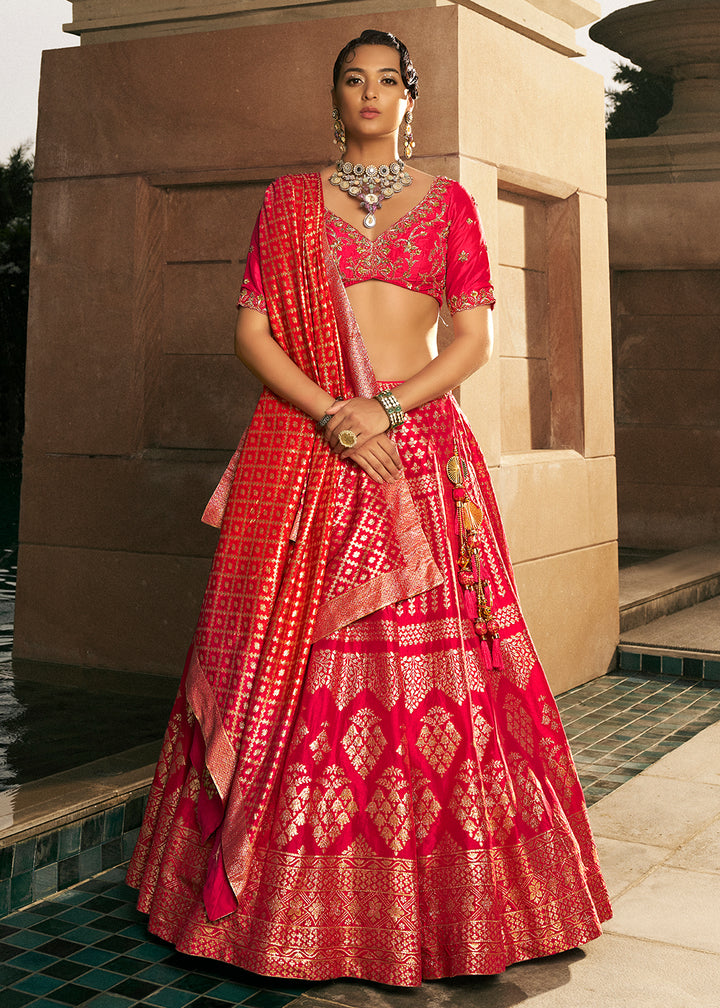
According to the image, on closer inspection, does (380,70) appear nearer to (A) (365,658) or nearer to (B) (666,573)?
(A) (365,658)

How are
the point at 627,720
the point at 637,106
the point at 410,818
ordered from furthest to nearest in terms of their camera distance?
the point at 637,106
the point at 627,720
the point at 410,818

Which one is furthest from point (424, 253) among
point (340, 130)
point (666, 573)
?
point (666, 573)

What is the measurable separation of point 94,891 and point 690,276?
292 inches

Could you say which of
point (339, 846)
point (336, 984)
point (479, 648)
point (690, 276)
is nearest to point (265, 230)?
point (479, 648)

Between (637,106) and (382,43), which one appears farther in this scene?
(637,106)

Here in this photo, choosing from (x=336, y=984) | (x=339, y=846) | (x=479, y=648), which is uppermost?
(x=479, y=648)

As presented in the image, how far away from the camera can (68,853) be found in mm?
3309

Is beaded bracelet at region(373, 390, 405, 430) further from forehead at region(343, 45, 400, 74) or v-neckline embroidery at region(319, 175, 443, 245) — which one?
forehead at region(343, 45, 400, 74)

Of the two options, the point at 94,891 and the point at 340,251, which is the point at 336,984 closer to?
the point at 94,891

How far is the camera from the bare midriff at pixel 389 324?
2930 millimetres

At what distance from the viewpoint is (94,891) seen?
10.7 ft

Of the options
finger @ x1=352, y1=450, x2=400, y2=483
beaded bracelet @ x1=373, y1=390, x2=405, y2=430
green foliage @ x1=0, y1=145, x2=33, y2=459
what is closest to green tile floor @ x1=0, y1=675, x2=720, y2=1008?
finger @ x1=352, y1=450, x2=400, y2=483

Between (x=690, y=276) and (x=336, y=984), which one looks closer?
(x=336, y=984)

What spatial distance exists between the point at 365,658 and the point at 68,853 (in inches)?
43.1
